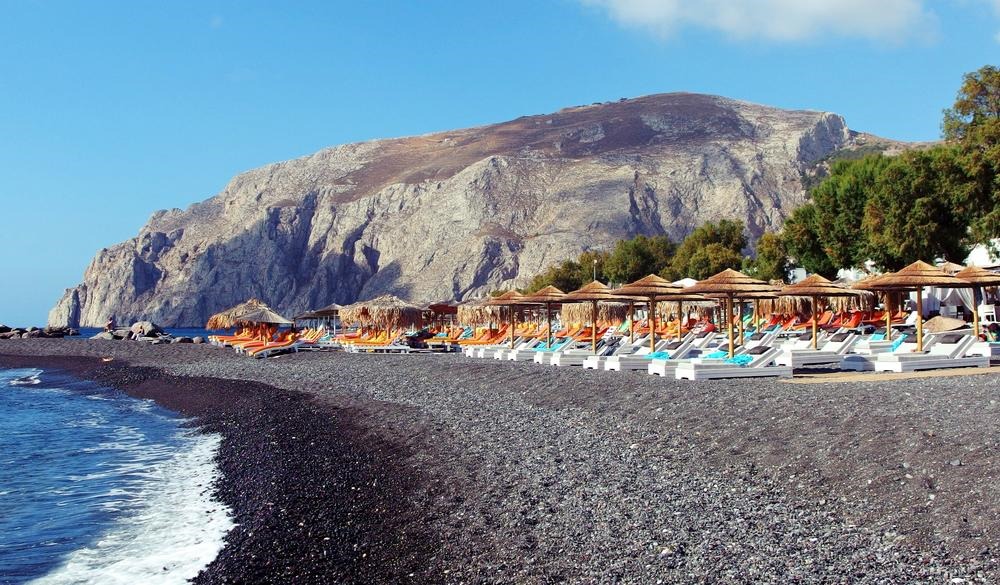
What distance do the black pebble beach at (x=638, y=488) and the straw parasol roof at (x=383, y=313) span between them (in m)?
20.2

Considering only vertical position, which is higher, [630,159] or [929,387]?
[630,159]

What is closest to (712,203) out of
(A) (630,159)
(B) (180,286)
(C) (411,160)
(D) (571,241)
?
(A) (630,159)

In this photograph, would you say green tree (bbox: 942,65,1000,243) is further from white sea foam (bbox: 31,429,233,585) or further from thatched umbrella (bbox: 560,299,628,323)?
white sea foam (bbox: 31,429,233,585)

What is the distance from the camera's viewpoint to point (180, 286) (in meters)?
117

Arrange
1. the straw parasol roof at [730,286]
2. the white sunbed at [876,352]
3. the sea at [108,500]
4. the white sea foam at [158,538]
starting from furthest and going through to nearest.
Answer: the straw parasol roof at [730,286] → the white sunbed at [876,352] → the sea at [108,500] → the white sea foam at [158,538]

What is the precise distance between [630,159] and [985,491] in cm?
10955

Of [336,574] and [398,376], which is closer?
[336,574]

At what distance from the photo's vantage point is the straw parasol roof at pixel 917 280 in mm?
15727

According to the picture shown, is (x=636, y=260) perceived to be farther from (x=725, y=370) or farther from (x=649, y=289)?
(x=725, y=370)

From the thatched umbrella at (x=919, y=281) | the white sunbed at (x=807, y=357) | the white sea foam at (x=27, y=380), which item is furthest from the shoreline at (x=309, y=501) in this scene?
the white sea foam at (x=27, y=380)

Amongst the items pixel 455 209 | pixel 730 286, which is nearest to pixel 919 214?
pixel 730 286

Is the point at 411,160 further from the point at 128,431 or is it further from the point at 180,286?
the point at 128,431

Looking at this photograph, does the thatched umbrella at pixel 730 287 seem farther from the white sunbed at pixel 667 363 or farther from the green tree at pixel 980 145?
the green tree at pixel 980 145

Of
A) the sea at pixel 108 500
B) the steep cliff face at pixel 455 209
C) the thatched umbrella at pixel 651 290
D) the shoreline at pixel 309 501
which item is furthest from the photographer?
the steep cliff face at pixel 455 209
